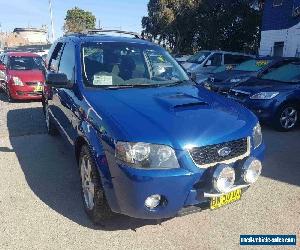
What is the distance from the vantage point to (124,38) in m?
5.07

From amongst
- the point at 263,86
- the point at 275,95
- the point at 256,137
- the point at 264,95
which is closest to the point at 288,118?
the point at 275,95

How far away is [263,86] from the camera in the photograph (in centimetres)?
759

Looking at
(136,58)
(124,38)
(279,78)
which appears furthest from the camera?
(279,78)

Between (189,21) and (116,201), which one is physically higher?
(189,21)

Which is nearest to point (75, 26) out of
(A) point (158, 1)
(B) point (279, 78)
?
(A) point (158, 1)

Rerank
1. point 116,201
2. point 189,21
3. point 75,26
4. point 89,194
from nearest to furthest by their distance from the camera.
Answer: point 116,201
point 89,194
point 189,21
point 75,26

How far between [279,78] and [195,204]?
232 inches

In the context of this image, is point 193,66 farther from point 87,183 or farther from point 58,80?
point 87,183

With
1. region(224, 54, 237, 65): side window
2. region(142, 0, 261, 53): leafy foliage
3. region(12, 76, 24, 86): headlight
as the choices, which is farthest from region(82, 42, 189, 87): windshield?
region(142, 0, 261, 53): leafy foliage

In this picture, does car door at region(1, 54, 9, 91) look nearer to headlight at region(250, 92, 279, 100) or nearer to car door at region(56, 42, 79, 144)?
car door at region(56, 42, 79, 144)

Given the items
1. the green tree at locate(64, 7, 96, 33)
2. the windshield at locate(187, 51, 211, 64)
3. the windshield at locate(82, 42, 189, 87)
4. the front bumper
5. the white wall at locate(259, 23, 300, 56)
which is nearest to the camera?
the front bumper

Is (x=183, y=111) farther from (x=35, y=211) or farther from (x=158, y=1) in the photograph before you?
(x=158, y=1)

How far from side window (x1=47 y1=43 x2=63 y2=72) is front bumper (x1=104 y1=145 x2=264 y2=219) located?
9.83ft

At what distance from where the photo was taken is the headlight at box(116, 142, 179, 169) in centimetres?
300
